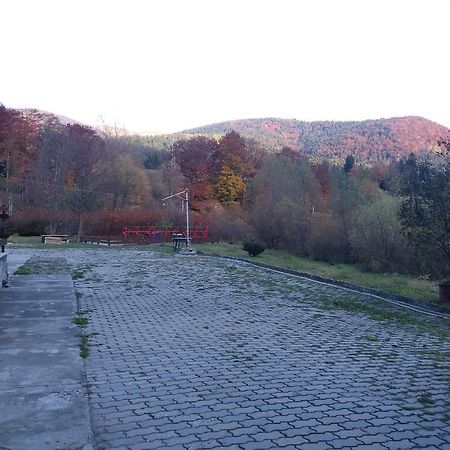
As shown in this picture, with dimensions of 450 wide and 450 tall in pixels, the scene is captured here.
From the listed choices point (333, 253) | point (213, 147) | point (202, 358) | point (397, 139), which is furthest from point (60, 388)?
point (397, 139)

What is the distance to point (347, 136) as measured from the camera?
84.9 meters

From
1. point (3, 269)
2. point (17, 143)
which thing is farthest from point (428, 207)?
point (17, 143)

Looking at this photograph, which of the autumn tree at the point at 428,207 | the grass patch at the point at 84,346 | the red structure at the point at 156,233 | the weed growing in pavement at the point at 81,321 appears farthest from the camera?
the red structure at the point at 156,233

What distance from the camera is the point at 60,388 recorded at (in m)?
5.12

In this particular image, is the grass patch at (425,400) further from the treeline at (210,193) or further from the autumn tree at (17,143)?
the autumn tree at (17,143)

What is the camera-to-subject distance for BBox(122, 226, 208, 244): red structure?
1689 inches

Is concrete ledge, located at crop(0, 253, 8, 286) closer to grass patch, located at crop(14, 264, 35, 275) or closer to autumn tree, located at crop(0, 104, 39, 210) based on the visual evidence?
grass patch, located at crop(14, 264, 35, 275)

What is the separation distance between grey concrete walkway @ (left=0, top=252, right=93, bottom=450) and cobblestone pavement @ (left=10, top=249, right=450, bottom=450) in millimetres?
182

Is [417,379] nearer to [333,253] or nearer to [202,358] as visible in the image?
[202,358]

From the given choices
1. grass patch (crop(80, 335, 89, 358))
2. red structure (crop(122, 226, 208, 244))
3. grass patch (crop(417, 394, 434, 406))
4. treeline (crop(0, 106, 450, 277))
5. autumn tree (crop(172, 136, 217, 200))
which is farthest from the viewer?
autumn tree (crop(172, 136, 217, 200))

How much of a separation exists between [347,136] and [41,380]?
83507 mm

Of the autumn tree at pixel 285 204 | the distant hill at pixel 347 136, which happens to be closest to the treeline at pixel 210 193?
the autumn tree at pixel 285 204

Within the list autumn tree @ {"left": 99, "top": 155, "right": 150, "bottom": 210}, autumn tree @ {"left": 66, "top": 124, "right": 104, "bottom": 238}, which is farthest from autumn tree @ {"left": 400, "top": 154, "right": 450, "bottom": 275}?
autumn tree @ {"left": 99, "top": 155, "right": 150, "bottom": 210}

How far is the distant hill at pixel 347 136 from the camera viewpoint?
71.2 m
